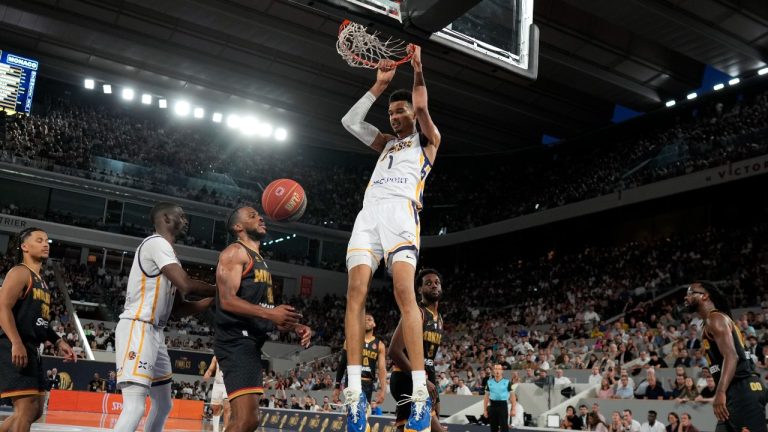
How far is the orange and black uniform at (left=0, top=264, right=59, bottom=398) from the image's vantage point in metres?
5.30

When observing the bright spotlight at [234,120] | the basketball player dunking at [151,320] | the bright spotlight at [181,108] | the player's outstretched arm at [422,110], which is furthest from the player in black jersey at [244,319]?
the bright spotlight at [234,120]

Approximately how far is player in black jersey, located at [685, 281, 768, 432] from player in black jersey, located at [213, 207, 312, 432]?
348 cm

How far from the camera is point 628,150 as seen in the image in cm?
3078

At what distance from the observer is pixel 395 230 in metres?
4.76

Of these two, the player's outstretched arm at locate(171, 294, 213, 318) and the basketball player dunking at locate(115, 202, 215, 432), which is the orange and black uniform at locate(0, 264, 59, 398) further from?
the player's outstretched arm at locate(171, 294, 213, 318)

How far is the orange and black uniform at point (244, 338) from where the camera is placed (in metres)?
4.71

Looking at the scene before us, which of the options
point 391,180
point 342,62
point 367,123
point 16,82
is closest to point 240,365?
point 391,180

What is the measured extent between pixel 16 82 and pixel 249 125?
1250cm

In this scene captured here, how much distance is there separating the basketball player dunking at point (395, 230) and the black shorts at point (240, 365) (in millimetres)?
677

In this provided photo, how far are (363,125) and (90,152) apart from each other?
31.0 meters

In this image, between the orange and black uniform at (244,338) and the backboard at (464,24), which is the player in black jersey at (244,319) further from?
the backboard at (464,24)

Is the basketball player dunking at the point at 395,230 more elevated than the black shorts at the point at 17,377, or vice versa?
the basketball player dunking at the point at 395,230

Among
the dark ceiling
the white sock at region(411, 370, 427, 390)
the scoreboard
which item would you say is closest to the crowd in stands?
the dark ceiling

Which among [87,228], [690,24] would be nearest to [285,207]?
[690,24]
